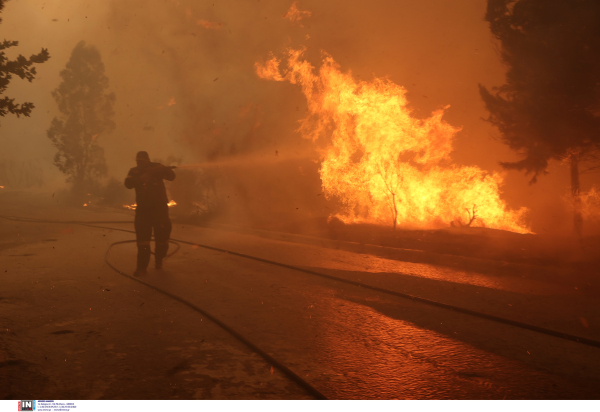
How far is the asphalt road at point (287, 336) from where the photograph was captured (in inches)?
124

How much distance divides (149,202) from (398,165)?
9.28 m

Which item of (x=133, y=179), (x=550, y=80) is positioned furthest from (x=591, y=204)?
(x=133, y=179)

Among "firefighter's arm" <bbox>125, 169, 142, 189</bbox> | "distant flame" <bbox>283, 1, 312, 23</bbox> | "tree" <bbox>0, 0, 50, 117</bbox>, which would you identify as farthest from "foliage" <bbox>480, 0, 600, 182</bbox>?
"tree" <bbox>0, 0, 50, 117</bbox>

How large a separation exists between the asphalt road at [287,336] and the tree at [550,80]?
25.2 ft

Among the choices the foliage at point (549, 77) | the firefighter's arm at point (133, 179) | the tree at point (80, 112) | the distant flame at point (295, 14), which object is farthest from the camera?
the tree at point (80, 112)

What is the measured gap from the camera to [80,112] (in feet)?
117

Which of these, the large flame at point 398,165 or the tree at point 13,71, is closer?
the large flame at point 398,165

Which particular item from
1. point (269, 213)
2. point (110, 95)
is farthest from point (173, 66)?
point (269, 213)

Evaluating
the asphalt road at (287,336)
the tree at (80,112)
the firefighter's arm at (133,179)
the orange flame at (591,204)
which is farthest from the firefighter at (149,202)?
the tree at (80,112)

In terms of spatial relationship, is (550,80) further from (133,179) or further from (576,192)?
(133,179)

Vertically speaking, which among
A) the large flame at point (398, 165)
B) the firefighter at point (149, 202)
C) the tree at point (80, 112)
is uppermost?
the tree at point (80, 112)

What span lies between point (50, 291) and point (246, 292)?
9.14ft

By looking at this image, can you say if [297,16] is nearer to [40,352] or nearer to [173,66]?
[173,66]

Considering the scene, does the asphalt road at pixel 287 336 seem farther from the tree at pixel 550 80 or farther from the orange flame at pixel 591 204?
the orange flame at pixel 591 204
